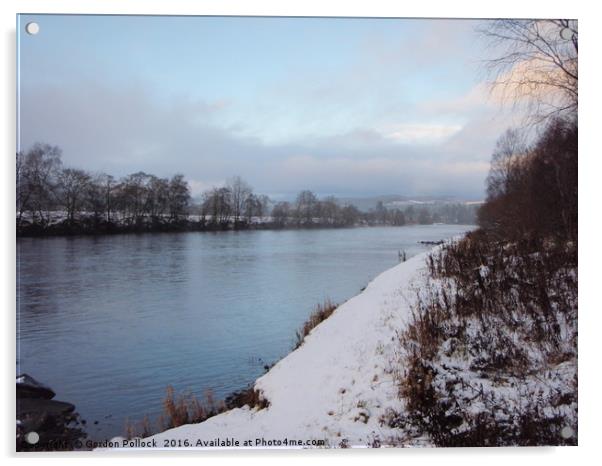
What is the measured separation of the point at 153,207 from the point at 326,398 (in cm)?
251

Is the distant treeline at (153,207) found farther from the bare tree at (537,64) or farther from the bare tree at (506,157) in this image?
the bare tree at (537,64)

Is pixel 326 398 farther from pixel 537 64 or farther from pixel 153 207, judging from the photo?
pixel 537 64

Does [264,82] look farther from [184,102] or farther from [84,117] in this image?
[84,117]

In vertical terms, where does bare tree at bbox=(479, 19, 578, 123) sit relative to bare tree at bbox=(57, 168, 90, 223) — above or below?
above

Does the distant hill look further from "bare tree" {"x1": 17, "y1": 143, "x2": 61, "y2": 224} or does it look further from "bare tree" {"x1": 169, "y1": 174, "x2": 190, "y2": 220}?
"bare tree" {"x1": 17, "y1": 143, "x2": 61, "y2": 224}

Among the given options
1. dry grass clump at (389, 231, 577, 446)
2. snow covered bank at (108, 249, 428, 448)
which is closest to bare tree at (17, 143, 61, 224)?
snow covered bank at (108, 249, 428, 448)

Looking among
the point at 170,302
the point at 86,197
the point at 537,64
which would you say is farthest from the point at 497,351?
the point at 86,197

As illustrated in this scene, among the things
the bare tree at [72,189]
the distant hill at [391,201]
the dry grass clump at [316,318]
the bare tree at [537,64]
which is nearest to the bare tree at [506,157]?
the bare tree at [537,64]

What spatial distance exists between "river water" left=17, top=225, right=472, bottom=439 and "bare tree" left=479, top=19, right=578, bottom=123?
1.40 m

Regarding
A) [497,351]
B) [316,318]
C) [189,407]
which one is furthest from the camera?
[316,318]

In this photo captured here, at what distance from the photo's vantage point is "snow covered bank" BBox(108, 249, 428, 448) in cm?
402

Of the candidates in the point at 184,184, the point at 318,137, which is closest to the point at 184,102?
the point at 184,184

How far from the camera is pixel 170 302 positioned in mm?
4957

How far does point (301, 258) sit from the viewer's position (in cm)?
527
